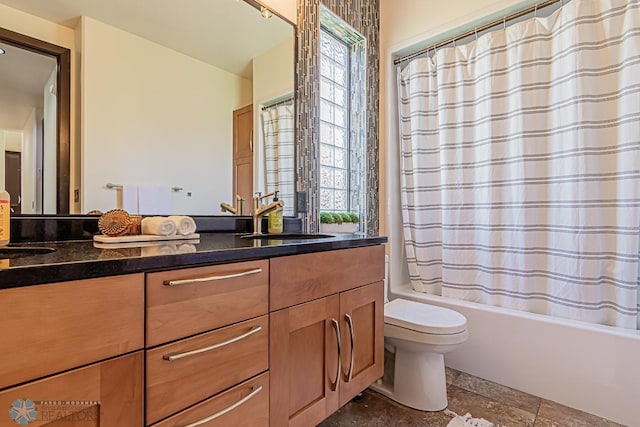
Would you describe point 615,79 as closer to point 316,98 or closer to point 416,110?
point 416,110

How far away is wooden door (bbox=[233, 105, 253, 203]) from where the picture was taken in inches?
62.5

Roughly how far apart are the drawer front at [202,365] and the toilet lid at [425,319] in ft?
2.67

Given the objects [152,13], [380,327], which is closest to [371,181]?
[380,327]

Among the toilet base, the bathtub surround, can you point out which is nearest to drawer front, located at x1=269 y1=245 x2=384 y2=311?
the toilet base

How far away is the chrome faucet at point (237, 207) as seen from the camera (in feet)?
5.06

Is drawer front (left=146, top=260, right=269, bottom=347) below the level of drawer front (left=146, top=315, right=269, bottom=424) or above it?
above

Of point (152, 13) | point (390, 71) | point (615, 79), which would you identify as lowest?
point (615, 79)

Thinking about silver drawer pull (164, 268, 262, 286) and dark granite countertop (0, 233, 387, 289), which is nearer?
dark granite countertop (0, 233, 387, 289)

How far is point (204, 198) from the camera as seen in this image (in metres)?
1.46

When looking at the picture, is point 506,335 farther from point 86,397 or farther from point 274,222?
point 86,397

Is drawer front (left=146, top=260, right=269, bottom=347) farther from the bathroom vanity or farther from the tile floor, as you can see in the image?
the tile floor

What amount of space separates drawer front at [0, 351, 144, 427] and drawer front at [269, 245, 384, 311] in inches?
15.1

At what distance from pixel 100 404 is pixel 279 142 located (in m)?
1.39

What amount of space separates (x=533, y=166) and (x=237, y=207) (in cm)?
161
